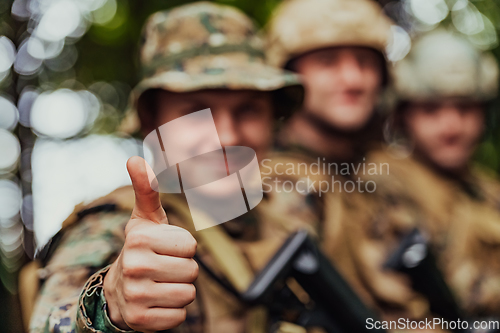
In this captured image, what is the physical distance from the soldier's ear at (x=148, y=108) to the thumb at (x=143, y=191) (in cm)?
60

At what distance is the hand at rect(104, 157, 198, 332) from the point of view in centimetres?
54

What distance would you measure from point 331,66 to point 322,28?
7.0 inches

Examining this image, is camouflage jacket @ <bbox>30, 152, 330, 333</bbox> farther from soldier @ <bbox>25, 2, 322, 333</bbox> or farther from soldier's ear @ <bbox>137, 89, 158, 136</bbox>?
soldier's ear @ <bbox>137, 89, 158, 136</bbox>

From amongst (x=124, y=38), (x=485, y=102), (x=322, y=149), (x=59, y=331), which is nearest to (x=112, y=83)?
(x=124, y=38)

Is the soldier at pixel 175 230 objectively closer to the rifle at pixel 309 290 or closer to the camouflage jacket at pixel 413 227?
the rifle at pixel 309 290

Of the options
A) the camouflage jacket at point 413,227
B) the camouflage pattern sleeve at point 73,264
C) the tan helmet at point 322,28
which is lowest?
the camouflage jacket at point 413,227

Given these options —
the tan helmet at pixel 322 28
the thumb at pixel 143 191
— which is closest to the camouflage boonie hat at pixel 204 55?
the thumb at pixel 143 191

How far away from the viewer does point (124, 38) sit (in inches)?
125

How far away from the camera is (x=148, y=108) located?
3.80 ft

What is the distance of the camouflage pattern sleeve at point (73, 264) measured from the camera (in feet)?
2.40

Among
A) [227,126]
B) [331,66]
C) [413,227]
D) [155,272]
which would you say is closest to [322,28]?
[331,66]

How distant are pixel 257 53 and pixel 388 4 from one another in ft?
9.49

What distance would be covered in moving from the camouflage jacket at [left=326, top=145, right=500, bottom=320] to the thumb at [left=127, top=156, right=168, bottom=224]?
1.15m

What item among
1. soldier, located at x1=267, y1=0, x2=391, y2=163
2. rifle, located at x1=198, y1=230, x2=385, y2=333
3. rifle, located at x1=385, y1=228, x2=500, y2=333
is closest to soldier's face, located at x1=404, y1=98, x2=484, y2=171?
soldier, located at x1=267, y1=0, x2=391, y2=163
